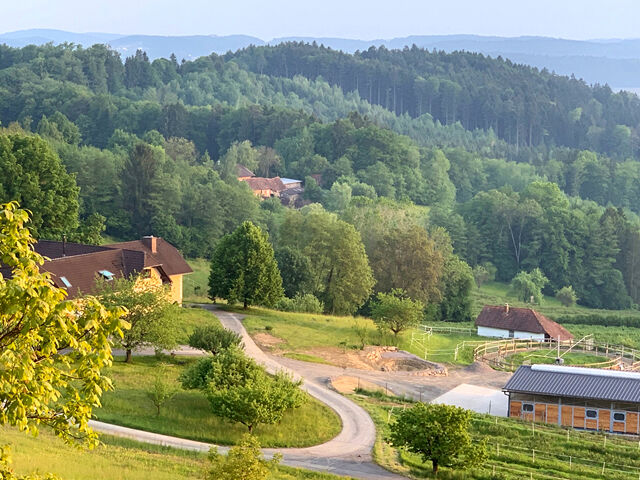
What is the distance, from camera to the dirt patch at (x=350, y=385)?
49312mm

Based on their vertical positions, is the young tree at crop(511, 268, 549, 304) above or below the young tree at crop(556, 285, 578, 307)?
above

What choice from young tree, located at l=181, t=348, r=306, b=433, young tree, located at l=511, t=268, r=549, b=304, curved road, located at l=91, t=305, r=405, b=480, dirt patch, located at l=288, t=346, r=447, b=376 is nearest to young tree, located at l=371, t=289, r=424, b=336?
dirt patch, located at l=288, t=346, r=447, b=376

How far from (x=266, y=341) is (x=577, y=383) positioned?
18031mm

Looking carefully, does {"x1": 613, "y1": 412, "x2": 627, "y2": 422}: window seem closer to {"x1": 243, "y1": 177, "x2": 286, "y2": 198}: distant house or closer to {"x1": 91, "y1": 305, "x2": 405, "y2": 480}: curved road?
{"x1": 91, "y1": 305, "x2": 405, "y2": 480}: curved road

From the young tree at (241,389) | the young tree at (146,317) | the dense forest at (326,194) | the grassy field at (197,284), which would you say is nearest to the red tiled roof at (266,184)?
the dense forest at (326,194)

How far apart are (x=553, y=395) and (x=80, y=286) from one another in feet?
82.1

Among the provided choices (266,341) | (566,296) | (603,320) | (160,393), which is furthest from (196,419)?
(566,296)

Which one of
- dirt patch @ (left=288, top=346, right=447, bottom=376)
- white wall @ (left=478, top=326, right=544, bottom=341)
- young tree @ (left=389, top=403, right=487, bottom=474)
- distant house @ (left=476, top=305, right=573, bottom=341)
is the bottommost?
white wall @ (left=478, top=326, right=544, bottom=341)

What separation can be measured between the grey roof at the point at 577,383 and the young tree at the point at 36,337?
36.9 metres

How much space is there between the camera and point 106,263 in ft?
185

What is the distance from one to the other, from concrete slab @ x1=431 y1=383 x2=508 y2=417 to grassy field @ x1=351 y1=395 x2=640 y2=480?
2.87 meters

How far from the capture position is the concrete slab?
4872 centimetres

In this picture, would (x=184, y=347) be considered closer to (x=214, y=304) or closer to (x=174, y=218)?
(x=214, y=304)

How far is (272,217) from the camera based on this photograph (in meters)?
105
